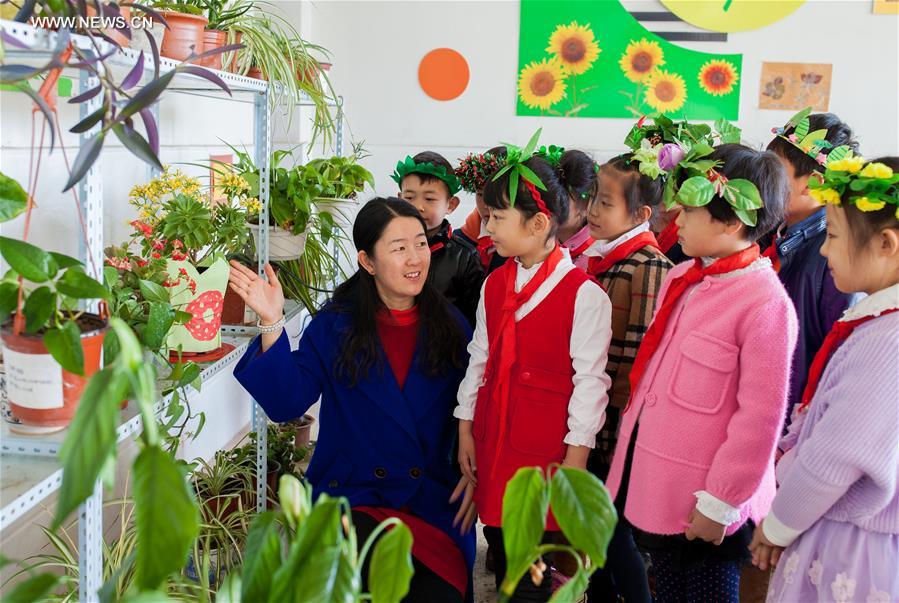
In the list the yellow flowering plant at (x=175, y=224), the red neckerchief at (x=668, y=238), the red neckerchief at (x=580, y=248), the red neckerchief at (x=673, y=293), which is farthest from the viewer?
the red neckerchief at (x=668, y=238)

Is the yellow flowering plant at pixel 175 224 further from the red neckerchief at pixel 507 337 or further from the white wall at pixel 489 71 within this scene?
the white wall at pixel 489 71

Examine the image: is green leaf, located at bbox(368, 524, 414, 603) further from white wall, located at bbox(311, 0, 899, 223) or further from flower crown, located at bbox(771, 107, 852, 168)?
Answer: white wall, located at bbox(311, 0, 899, 223)

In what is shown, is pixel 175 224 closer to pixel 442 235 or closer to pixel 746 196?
pixel 442 235

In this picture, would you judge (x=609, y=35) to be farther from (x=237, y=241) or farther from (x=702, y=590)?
(x=702, y=590)

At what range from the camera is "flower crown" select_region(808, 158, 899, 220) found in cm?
137

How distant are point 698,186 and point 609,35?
3.05 m

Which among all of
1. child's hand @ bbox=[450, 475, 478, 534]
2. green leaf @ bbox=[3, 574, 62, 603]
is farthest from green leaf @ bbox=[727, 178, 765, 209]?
green leaf @ bbox=[3, 574, 62, 603]

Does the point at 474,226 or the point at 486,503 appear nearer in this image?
the point at 486,503

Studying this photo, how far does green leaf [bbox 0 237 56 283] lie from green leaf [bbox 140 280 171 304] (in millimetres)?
437

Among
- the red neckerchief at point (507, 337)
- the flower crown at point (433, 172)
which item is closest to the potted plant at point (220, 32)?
the flower crown at point (433, 172)

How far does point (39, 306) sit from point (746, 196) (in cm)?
132

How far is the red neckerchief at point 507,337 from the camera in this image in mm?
1923

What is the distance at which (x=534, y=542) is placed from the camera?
0.78 metres

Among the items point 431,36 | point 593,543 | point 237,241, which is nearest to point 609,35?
point 431,36
